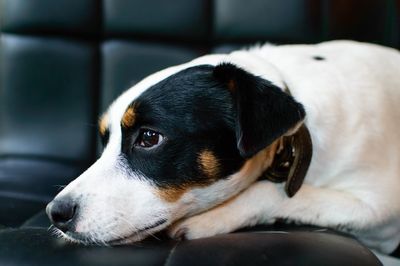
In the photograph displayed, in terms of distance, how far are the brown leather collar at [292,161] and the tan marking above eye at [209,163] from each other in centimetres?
15

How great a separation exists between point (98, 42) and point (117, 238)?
1049 millimetres

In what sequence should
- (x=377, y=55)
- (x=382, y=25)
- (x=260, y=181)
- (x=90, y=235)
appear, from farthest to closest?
(x=382, y=25) → (x=377, y=55) → (x=260, y=181) → (x=90, y=235)

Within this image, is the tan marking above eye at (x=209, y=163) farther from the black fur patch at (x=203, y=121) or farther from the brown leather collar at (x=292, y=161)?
the brown leather collar at (x=292, y=161)

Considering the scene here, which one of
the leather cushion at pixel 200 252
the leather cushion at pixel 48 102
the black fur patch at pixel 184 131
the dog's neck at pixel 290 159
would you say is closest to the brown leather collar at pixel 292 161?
the dog's neck at pixel 290 159

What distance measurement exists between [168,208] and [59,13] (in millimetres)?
1053

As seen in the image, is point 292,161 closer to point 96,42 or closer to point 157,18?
point 157,18

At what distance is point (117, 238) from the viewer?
996 mm

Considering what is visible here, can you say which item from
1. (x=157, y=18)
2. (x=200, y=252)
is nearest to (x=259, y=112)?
(x=200, y=252)

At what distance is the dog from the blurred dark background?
523mm

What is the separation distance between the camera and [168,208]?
106 cm

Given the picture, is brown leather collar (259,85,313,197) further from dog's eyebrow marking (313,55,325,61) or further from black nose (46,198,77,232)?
black nose (46,198,77,232)

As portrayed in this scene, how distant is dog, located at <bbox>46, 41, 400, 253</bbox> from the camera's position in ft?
3.38

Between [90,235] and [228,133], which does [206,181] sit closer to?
[228,133]

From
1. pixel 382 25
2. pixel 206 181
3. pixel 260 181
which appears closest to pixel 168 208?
pixel 206 181
